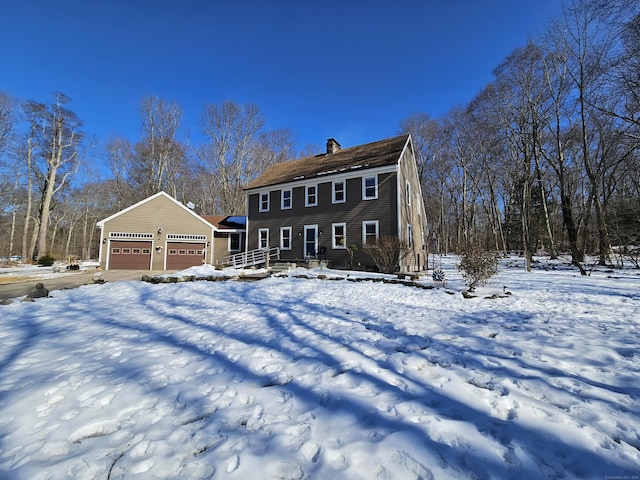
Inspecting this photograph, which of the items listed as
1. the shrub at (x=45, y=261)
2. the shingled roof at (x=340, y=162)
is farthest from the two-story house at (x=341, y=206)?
the shrub at (x=45, y=261)

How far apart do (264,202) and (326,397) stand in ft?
58.9

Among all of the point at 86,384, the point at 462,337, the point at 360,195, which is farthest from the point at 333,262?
the point at 86,384

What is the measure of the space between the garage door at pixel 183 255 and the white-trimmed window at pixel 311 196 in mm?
8734

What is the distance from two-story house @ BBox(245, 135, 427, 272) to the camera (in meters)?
15.3

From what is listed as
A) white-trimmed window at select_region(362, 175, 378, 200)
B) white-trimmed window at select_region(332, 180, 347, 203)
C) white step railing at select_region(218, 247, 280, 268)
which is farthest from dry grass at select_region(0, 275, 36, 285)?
white-trimmed window at select_region(362, 175, 378, 200)

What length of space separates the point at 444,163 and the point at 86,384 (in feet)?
110

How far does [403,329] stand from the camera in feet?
14.8

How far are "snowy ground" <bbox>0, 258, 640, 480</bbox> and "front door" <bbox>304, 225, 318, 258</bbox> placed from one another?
1173cm

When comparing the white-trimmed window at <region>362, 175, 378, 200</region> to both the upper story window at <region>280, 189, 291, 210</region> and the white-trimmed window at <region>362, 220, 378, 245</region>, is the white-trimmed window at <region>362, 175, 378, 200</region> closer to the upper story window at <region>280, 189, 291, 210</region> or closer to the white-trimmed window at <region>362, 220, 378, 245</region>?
the white-trimmed window at <region>362, 220, 378, 245</region>

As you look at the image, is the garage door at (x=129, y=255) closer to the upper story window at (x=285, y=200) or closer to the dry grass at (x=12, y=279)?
the dry grass at (x=12, y=279)

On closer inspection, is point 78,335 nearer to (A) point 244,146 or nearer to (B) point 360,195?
(B) point 360,195

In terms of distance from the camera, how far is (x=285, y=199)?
1877cm

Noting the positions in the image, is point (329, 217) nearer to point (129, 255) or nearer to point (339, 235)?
point (339, 235)

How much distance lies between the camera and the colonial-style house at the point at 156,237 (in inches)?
768
